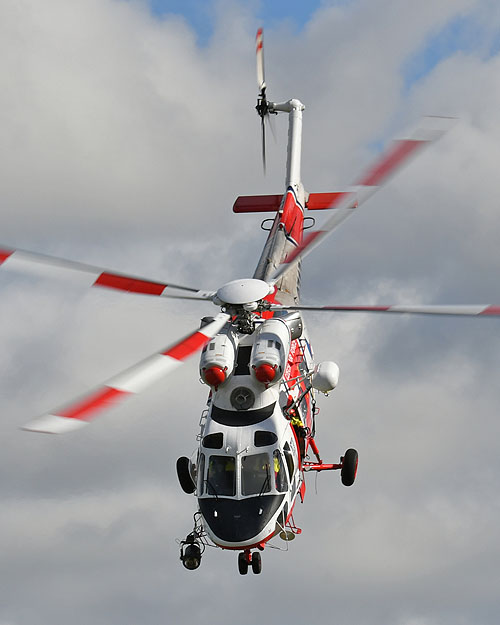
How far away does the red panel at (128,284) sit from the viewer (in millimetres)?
24984

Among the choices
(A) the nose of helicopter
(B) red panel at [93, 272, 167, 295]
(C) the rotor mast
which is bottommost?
(A) the nose of helicopter

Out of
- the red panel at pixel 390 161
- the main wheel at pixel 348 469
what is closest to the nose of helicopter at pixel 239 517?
the main wheel at pixel 348 469

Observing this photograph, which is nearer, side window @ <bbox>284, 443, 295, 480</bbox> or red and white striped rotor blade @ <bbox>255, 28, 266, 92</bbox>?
side window @ <bbox>284, 443, 295, 480</bbox>

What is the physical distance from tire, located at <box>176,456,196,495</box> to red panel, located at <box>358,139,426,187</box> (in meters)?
9.18

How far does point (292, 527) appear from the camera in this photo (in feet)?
87.7

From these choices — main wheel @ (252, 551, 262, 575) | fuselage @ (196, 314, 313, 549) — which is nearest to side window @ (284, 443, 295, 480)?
fuselage @ (196, 314, 313, 549)

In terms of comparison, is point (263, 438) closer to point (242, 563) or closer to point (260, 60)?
point (242, 563)

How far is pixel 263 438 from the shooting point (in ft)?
85.2

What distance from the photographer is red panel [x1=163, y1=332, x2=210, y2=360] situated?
2150 centimetres

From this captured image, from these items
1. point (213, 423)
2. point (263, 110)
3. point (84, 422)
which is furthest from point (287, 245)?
point (84, 422)

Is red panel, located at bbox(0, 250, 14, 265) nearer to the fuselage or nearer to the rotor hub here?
the rotor hub

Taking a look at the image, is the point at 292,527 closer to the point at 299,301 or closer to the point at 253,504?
the point at 253,504

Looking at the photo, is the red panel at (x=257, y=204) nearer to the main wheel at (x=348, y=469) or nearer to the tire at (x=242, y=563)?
the main wheel at (x=348, y=469)

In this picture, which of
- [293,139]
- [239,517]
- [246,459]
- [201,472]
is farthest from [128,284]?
[293,139]
